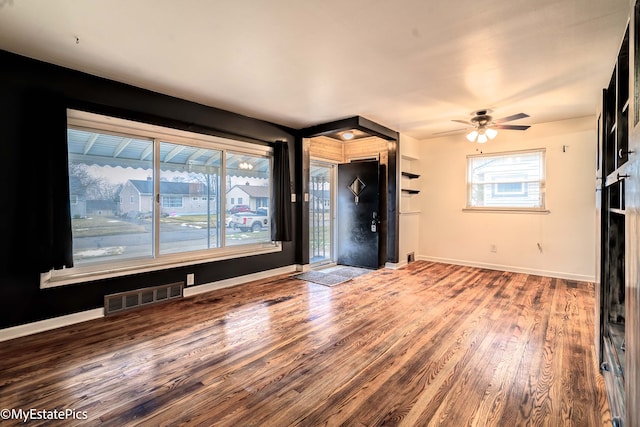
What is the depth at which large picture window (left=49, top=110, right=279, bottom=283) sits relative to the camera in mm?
3105

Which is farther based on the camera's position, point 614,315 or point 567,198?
point 567,198

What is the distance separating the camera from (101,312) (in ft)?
10.3

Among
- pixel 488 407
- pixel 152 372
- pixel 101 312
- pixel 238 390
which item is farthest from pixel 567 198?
pixel 101 312

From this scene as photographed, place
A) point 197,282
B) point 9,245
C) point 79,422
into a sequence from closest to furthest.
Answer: point 79,422 < point 9,245 < point 197,282

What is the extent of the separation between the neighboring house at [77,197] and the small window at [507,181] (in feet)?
19.3

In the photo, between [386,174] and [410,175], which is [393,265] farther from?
[410,175]

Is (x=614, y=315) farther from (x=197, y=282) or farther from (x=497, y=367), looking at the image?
(x=197, y=282)

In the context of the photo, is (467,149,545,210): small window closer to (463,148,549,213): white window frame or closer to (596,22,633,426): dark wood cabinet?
(463,148,549,213): white window frame

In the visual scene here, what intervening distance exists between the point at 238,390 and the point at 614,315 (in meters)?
2.58

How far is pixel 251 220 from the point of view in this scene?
4746 mm

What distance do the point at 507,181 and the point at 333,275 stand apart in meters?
3.49

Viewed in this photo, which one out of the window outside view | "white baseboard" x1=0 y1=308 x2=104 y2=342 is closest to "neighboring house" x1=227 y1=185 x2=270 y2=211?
the window outside view

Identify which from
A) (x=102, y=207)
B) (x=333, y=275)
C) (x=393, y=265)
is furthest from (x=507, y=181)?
(x=102, y=207)

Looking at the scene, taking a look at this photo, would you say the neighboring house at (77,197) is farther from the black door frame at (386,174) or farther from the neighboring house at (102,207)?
the black door frame at (386,174)
